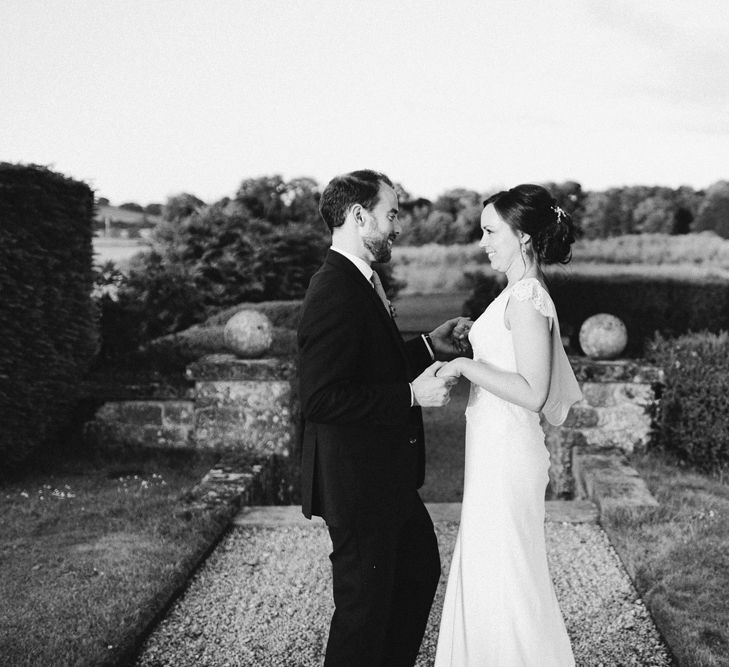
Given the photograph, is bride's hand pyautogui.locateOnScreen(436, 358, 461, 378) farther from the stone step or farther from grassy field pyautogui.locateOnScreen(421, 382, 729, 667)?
the stone step

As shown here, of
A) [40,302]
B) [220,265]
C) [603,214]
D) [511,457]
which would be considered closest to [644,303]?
[603,214]

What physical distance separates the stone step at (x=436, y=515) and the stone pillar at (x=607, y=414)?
3.33ft

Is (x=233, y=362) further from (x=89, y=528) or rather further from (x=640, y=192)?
(x=640, y=192)

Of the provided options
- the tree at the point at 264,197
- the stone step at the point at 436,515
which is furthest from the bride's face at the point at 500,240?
the tree at the point at 264,197

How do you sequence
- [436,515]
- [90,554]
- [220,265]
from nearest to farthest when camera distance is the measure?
[90,554] → [436,515] → [220,265]

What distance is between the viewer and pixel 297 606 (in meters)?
3.55

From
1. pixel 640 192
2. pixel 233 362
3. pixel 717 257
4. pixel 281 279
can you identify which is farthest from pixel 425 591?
pixel 640 192

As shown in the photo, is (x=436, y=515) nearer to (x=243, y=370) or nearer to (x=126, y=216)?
(x=243, y=370)

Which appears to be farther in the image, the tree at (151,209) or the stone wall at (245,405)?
the tree at (151,209)

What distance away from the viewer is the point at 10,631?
10.1 feet

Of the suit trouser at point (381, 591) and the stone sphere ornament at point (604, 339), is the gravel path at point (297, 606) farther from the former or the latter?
the stone sphere ornament at point (604, 339)

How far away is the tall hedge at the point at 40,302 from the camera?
5.42m

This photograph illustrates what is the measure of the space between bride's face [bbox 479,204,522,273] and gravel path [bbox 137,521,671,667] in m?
1.69

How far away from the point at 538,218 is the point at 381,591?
1.37 metres
